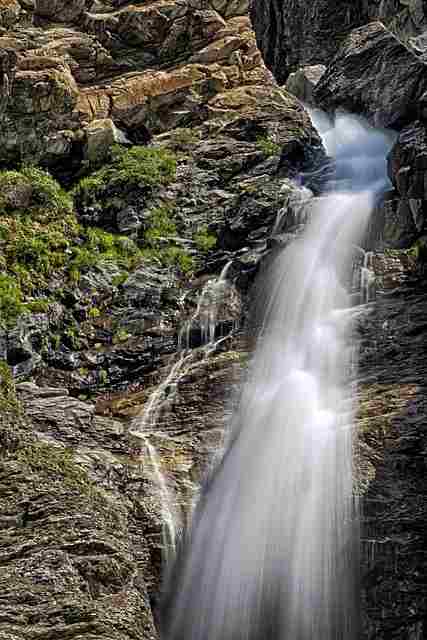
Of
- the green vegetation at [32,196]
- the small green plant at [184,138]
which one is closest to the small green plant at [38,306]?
the green vegetation at [32,196]

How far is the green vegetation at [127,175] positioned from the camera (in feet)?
67.2

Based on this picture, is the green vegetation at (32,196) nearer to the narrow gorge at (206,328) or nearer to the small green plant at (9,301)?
the narrow gorge at (206,328)

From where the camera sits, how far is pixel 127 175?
20.6 meters

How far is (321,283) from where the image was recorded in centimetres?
1398

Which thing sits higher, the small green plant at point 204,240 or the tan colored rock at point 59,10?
the tan colored rock at point 59,10

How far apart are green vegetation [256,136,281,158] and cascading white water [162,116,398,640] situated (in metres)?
10.3

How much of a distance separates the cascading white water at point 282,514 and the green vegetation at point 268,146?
33.6 ft

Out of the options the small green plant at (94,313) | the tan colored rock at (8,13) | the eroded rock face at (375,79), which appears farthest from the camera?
the tan colored rock at (8,13)

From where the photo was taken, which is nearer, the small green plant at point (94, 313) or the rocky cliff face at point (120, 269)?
the rocky cliff face at point (120, 269)

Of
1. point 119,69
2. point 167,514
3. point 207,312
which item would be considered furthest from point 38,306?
point 119,69

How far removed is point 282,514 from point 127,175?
14246mm

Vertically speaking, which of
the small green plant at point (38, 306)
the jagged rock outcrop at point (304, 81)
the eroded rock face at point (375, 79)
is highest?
the jagged rock outcrop at point (304, 81)

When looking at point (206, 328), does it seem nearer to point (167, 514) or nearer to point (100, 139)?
point (167, 514)

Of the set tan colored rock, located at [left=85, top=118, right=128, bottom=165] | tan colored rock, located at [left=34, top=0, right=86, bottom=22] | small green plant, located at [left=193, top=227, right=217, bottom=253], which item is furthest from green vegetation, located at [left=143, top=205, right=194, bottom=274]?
tan colored rock, located at [left=34, top=0, right=86, bottom=22]
